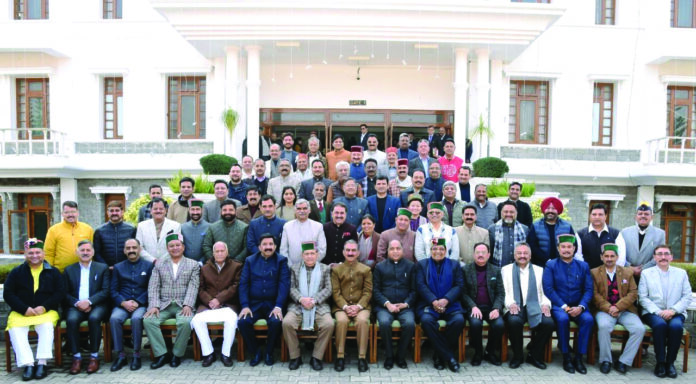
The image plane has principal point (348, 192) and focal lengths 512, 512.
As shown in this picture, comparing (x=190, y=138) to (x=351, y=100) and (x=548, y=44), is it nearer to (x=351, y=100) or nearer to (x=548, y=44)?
(x=351, y=100)

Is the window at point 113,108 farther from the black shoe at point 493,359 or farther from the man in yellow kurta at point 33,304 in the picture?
the black shoe at point 493,359

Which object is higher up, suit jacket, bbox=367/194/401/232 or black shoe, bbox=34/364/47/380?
suit jacket, bbox=367/194/401/232

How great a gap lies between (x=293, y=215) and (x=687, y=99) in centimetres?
1414

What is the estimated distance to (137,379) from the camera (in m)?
5.83

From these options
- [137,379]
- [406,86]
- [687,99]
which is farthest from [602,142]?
[137,379]

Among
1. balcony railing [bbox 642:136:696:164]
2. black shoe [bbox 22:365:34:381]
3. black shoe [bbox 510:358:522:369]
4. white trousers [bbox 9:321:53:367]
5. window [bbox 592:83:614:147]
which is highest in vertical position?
window [bbox 592:83:614:147]

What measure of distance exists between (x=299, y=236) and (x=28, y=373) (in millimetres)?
3535

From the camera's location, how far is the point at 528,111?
15758mm

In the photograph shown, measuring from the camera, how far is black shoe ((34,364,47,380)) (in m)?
5.93

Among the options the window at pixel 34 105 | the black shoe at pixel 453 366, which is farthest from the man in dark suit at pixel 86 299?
the window at pixel 34 105

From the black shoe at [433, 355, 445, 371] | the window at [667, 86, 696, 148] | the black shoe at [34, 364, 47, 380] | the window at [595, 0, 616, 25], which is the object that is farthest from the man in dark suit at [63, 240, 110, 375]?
the window at [667, 86, 696, 148]

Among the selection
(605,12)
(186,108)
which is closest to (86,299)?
(186,108)

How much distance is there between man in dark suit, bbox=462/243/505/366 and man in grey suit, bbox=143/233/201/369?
11.3 feet

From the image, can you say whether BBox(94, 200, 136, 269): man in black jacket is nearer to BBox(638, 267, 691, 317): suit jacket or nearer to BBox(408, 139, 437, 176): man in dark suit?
BBox(408, 139, 437, 176): man in dark suit
